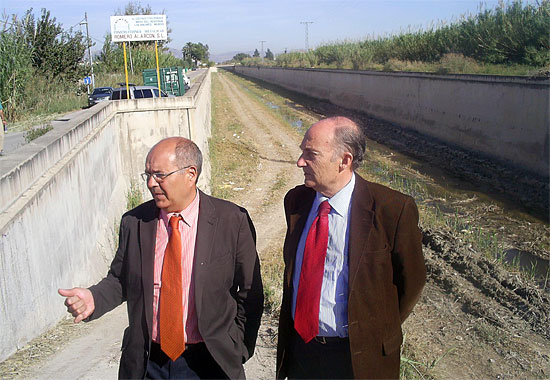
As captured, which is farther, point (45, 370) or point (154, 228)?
point (45, 370)

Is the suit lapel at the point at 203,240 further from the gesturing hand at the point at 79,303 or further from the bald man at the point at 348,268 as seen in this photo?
the gesturing hand at the point at 79,303

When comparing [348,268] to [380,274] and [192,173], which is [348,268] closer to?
[380,274]

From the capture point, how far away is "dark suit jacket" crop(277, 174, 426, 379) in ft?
8.47

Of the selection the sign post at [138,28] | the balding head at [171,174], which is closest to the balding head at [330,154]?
the balding head at [171,174]

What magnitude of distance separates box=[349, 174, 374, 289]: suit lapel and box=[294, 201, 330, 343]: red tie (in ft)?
0.46

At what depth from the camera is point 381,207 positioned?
267 cm

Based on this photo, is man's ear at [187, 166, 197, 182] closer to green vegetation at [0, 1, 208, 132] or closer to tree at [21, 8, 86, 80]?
green vegetation at [0, 1, 208, 132]

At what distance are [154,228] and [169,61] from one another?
153 feet

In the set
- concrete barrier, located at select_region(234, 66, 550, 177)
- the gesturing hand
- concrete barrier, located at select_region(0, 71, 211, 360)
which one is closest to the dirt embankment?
concrete barrier, located at select_region(0, 71, 211, 360)

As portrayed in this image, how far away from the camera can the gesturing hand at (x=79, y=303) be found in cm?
265

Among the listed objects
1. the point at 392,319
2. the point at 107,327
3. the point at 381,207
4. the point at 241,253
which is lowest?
the point at 107,327

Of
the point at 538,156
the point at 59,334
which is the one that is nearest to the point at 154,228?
the point at 59,334

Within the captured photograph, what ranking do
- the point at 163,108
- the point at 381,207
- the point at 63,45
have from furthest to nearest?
the point at 63,45
the point at 163,108
the point at 381,207

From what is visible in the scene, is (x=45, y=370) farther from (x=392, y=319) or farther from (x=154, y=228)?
(x=392, y=319)
